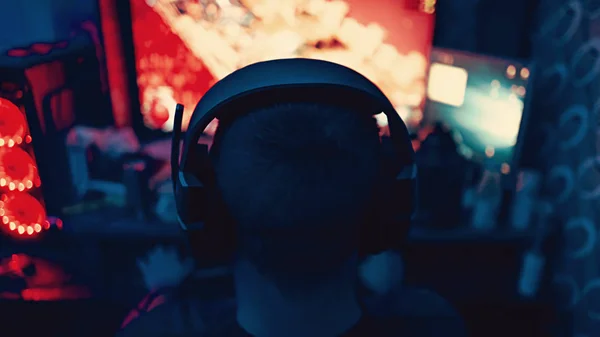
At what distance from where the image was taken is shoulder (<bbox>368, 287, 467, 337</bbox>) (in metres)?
0.74

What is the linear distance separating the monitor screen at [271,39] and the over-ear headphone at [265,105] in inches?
27.7

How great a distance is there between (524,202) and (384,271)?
401mm

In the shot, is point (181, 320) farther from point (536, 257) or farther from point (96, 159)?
point (536, 257)

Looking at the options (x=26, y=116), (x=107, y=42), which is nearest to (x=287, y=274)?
(x=26, y=116)

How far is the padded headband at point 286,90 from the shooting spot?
1.72ft

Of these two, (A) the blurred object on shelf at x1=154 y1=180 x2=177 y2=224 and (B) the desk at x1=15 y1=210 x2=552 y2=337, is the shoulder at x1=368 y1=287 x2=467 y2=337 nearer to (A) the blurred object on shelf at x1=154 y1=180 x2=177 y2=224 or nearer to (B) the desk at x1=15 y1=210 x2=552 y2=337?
(B) the desk at x1=15 y1=210 x2=552 y2=337

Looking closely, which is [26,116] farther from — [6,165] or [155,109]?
[155,109]

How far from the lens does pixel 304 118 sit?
531 millimetres

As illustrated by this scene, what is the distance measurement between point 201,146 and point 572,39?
107 cm

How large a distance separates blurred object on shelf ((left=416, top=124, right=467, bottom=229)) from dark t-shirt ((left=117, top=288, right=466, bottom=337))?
1.42 ft

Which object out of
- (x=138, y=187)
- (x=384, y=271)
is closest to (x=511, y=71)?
(x=384, y=271)

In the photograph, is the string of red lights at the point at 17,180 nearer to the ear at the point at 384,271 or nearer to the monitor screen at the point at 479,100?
the ear at the point at 384,271

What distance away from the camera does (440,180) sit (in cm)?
118

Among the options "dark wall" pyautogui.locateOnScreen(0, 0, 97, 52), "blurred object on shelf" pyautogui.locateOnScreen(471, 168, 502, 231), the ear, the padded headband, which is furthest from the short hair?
"dark wall" pyautogui.locateOnScreen(0, 0, 97, 52)
